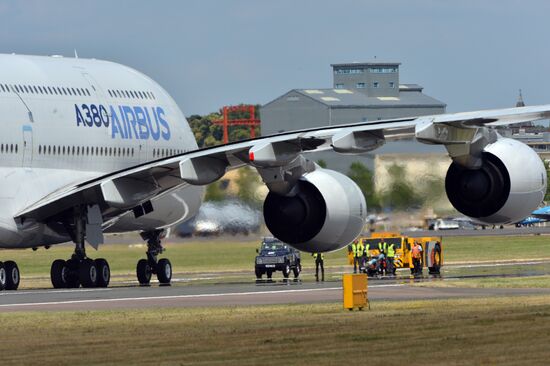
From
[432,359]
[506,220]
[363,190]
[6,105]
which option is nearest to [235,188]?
[363,190]

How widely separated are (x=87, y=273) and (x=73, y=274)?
2.45ft

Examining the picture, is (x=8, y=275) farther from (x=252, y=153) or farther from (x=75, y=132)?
(x=252, y=153)

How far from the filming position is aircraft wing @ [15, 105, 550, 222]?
32.8m

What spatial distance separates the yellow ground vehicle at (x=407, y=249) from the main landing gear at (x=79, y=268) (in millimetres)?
14371

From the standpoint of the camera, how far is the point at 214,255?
6994 centimetres

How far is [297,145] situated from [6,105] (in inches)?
317

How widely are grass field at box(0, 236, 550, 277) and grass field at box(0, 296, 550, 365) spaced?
24.5 meters

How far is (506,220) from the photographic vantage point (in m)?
34.8

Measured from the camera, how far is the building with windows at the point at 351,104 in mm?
104062

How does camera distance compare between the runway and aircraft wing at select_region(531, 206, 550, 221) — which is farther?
aircraft wing at select_region(531, 206, 550, 221)

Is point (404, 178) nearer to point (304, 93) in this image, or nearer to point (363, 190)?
point (363, 190)

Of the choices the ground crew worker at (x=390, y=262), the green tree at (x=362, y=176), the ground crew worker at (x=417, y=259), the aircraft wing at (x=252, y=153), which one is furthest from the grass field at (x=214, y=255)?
the aircraft wing at (x=252, y=153)

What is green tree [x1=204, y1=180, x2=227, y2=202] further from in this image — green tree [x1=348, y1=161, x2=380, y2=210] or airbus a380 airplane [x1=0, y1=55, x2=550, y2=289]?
green tree [x1=348, y1=161, x2=380, y2=210]

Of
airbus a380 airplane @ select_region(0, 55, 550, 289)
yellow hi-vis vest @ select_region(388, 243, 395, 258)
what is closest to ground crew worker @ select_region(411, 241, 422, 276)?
yellow hi-vis vest @ select_region(388, 243, 395, 258)
